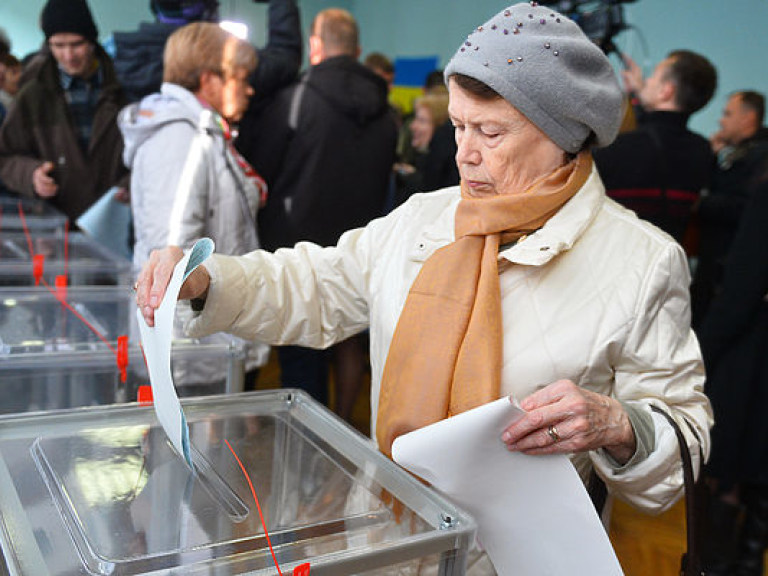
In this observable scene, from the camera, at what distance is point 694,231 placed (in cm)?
295

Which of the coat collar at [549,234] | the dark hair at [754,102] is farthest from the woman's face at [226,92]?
the dark hair at [754,102]

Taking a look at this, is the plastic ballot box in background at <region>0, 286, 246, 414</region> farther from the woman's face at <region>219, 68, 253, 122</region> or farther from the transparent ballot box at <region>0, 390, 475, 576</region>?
the woman's face at <region>219, 68, 253, 122</region>

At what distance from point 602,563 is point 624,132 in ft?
6.34

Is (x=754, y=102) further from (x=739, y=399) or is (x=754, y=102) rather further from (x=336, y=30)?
(x=336, y=30)

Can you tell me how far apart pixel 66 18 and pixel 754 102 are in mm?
2725

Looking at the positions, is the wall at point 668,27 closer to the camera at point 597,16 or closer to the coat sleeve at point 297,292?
the camera at point 597,16

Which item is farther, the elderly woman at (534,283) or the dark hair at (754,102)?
the dark hair at (754,102)

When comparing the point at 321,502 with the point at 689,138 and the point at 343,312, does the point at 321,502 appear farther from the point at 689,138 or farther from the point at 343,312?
the point at 689,138

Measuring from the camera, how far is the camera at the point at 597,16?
2432 millimetres

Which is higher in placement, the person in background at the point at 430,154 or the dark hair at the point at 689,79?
the dark hair at the point at 689,79

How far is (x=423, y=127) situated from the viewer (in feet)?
11.7

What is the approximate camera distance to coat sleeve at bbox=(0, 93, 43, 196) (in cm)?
292

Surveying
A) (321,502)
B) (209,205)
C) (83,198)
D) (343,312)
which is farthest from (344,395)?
(321,502)

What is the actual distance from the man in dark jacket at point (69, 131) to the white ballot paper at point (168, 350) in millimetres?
2192
